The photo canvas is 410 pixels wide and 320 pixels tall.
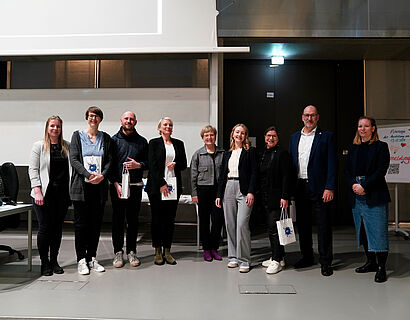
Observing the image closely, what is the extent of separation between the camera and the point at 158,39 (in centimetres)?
513

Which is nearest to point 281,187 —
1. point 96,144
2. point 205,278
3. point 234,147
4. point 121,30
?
point 234,147

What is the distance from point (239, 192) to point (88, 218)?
1466 millimetres

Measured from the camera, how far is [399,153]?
5.70m

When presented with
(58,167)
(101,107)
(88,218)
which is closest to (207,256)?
(88,218)

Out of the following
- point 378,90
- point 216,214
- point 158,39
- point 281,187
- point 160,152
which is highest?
point 158,39

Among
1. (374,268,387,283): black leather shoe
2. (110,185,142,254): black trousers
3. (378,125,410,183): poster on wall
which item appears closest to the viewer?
(374,268,387,283): black leather shoe

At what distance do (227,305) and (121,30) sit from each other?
394 cm

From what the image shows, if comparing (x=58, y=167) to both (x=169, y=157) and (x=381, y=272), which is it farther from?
(x=381, y=272)

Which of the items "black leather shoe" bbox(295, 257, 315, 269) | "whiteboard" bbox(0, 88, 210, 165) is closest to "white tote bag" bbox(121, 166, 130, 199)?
"whiteboard" bbox(0, 88, 210, 165)

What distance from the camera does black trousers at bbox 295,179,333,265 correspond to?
142 inches

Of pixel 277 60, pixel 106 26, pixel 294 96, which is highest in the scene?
pixel 106 26

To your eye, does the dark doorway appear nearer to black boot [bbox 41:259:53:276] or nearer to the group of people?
the group of people

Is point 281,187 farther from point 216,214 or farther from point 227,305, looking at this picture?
point 227,305

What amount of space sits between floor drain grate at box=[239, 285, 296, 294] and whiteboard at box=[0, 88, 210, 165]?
2.42m
